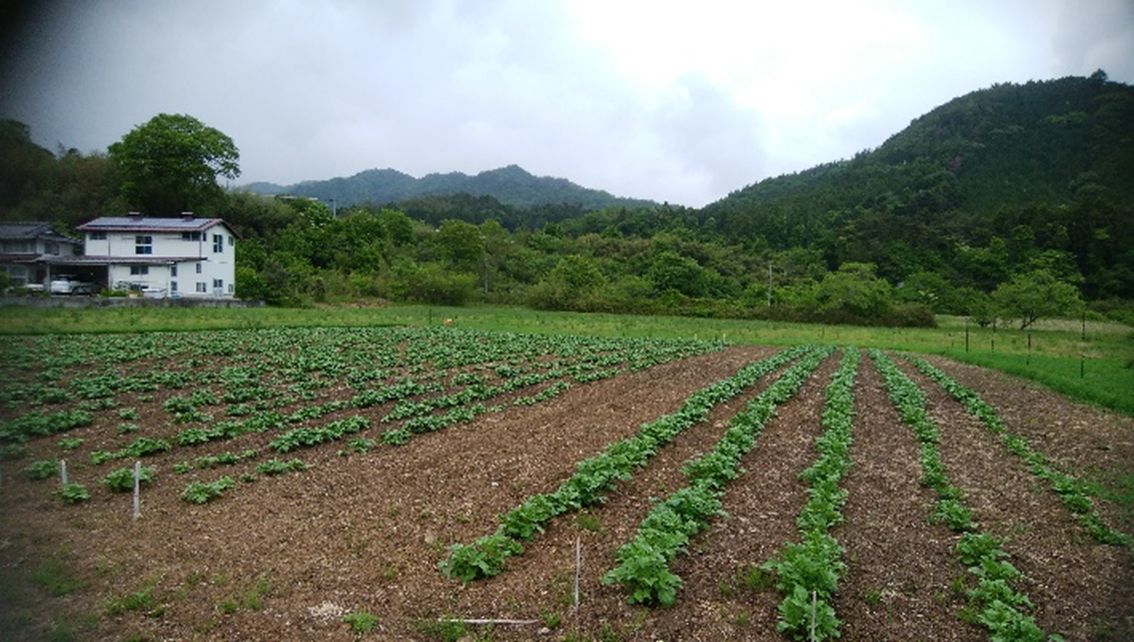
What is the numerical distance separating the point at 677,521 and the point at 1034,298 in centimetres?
4817

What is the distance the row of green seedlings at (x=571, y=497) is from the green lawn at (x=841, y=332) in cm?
1146

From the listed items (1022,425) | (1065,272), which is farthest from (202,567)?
(1065,272)

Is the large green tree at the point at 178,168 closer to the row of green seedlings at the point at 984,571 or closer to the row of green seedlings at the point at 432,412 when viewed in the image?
the row of green seedlings at the point at 432,412

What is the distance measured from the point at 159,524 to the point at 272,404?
23.3ft

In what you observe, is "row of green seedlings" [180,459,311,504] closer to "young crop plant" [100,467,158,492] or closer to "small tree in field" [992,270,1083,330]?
"young crop plant" [100,467,158,492]

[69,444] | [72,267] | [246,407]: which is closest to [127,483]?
[69,444]

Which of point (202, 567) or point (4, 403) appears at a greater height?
point (4, 403)

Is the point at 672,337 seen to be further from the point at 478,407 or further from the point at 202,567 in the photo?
the point at 202,567

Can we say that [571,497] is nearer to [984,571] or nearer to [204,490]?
[984,571]

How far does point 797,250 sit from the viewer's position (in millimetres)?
83500

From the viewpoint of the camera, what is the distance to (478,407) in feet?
48.6

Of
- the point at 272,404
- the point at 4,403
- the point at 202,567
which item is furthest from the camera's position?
the point at 272,404

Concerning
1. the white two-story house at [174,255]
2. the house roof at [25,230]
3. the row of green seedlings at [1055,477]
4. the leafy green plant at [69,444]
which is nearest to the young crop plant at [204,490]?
the leafy green plant at [69,444]

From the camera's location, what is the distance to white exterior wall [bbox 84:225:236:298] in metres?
39.3
